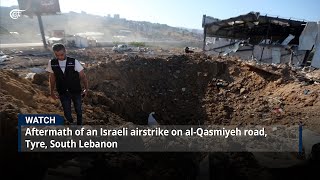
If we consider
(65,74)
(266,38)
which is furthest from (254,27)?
(65,74)

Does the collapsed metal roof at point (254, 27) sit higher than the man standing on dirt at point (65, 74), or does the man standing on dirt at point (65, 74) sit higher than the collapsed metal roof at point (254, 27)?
the collapsed metal roof at point (254, 27)

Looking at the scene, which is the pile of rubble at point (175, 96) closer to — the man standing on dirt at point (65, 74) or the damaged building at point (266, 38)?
the man standing on dirt at point (65, 74)

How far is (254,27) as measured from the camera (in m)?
18.7

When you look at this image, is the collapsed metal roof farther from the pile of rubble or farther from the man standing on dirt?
the man standing on dirt

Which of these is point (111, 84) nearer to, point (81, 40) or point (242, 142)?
point (242, 142)

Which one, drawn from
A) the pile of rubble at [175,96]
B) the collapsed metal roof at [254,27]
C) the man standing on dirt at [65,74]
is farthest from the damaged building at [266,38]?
the man standing on dirt at [65,74]

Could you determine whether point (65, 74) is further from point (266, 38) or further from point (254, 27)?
point (266, 38)

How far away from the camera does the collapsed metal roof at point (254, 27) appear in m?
16.8

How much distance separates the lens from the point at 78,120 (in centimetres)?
505

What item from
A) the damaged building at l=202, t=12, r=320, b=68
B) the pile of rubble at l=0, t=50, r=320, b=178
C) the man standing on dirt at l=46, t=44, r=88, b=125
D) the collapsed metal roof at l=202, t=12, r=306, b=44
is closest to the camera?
the man standing on dirt at l=46, t=44, r=88, b=125

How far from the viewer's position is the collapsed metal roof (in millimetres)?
16844

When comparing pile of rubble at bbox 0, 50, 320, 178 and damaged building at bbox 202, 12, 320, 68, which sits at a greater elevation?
damaged building at bbox 202, 12, 320, 68

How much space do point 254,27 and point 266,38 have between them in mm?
1151

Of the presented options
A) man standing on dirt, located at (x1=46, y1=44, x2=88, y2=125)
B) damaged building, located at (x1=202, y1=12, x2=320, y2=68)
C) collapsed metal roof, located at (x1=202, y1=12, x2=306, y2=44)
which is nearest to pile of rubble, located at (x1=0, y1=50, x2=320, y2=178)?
man standing on dirt, located at (x1=46, y1=44, x2=88, y2=125)
